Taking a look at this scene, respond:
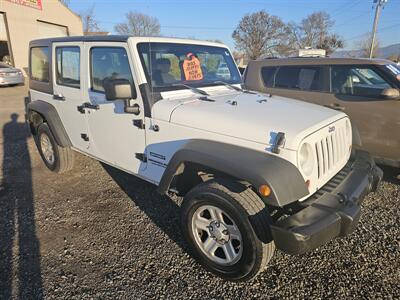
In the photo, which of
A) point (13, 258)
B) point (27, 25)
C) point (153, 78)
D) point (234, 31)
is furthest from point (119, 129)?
point (234, 31)

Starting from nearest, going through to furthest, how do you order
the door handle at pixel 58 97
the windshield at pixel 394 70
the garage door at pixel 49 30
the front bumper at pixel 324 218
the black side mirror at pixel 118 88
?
1. the front bumper at pixel 324 218
2. the black side mirror at pixel 118 88
3. the door handle at pixel 58 97
4. the windshield at pixel 394 70
5. the garage door at pixel 49 30

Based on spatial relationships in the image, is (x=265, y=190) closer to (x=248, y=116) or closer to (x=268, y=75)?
(x=248, y=116)

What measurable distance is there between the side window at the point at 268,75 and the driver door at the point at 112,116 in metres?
3.31

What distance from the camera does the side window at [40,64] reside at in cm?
447

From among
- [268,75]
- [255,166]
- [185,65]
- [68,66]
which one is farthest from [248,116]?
[268,75]

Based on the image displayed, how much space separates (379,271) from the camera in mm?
2691

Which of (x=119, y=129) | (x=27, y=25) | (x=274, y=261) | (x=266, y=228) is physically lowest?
(x=274, y=261)

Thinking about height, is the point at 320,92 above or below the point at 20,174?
above

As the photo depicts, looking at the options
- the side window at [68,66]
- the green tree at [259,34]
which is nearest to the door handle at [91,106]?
the side window at [68,66]

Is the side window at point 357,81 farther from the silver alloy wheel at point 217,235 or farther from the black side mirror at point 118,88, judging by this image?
the black side mirror at point 118,88

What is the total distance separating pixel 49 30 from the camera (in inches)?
965

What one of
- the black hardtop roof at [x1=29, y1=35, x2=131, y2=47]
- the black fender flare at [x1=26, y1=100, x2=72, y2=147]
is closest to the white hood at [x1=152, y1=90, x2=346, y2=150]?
the black hardtop roof at [x1=29, y1=35, x2=131, y2=47]

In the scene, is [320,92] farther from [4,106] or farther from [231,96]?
[4,106]

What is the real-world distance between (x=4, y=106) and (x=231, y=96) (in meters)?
11.4
